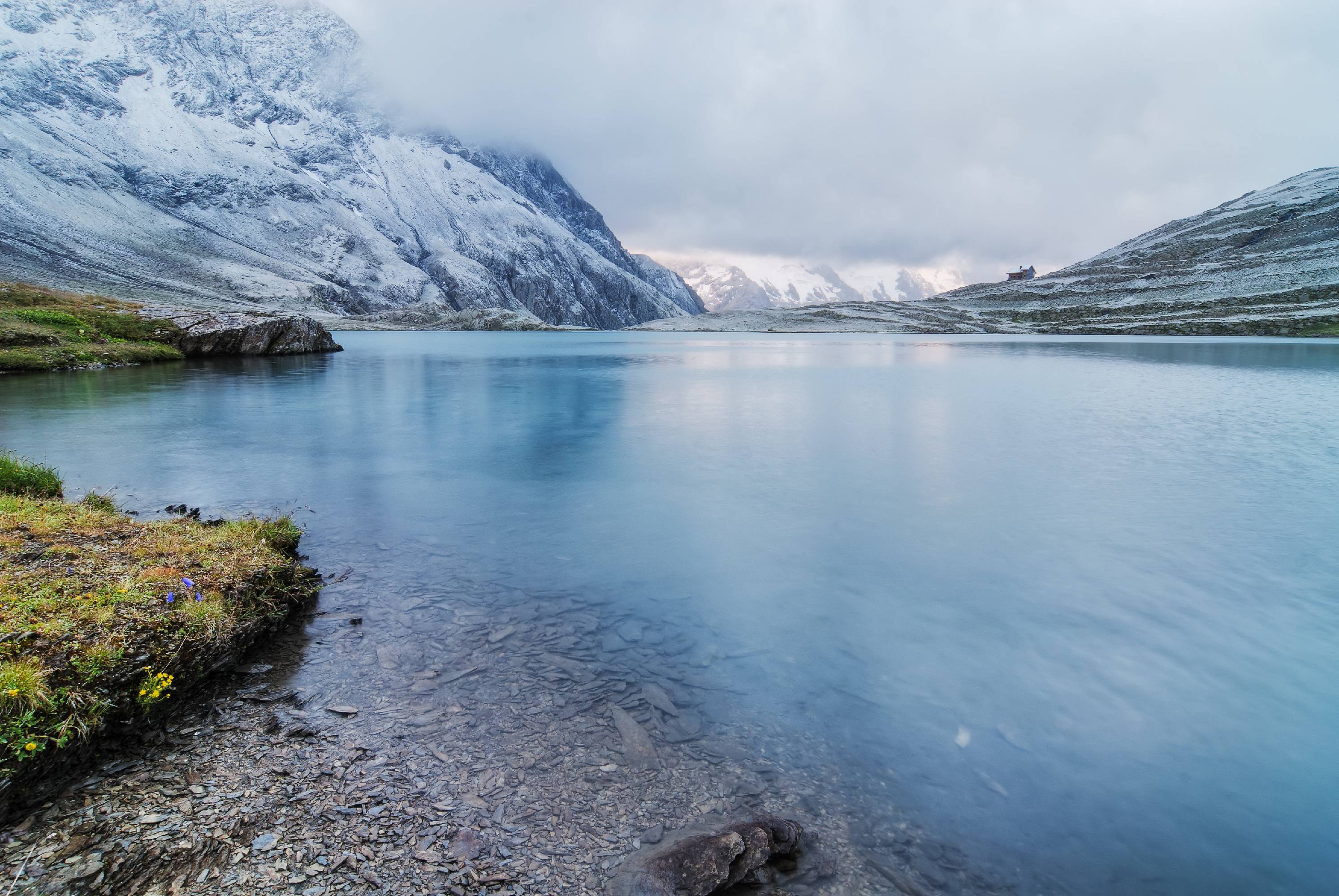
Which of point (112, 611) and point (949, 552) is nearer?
point (112, 611)

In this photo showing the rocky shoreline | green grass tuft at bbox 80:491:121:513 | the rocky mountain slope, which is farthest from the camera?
the rocky mountain slope

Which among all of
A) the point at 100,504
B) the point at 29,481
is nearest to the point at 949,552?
the point at 100,504

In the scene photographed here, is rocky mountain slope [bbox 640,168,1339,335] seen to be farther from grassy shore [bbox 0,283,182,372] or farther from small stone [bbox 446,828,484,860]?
small stone [bbox 446,828,484,860]

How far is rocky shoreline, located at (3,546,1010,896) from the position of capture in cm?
485

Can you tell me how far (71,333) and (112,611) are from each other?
1869 inches

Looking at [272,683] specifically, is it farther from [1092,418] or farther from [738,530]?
[1092,418]

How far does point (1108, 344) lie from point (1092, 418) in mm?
77362

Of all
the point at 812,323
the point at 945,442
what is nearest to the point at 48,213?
the point at 812,323

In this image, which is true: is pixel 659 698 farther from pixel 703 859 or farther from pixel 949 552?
pixel 949 552

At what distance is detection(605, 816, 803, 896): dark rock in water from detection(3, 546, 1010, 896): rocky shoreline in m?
0.09

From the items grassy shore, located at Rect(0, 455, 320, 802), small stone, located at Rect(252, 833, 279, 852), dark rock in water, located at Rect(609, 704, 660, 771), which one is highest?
grassy shore, located at Rect(0, 455, 320, 802)

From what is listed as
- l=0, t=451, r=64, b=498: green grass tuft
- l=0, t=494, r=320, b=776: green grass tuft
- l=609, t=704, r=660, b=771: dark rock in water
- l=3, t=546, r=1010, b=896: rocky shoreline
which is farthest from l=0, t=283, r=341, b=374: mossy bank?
l=609, t=704, r=660, b=771: dark rock in water

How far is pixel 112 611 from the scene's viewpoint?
6.86 metres

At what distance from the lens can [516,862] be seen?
5.07 m
